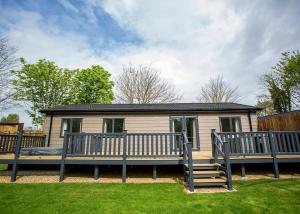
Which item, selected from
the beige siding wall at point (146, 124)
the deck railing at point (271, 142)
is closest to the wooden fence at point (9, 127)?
the beige siding wall at point (146, 124)

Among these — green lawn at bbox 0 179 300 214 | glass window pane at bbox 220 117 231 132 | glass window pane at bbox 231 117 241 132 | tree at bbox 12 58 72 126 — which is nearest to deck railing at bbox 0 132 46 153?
green lawn at bbox 0 179 300 214

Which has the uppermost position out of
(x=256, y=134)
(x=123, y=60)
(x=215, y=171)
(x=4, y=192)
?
(x=123, y=60)

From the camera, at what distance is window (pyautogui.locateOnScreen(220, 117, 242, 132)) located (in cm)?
862

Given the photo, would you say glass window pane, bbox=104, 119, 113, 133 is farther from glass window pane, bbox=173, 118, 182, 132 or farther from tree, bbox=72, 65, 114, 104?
tree, bbox=72, 65, 114, 104

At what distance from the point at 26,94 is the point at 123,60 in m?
14.1

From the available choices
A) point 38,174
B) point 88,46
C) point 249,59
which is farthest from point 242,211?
point 249,59

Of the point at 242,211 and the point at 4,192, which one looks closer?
the point at 242,211

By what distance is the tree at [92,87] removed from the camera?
25.3 metres

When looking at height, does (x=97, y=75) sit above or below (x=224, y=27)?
above

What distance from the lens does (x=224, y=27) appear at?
9.94 meters

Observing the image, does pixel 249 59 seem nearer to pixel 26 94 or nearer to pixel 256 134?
pixel 256 134

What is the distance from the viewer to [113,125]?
8.73 metres

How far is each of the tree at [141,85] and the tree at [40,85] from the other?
9697 mm

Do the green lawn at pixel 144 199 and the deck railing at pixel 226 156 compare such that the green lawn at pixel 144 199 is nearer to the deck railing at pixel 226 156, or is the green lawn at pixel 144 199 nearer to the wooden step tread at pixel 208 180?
the deck railing at pixel 226 156
